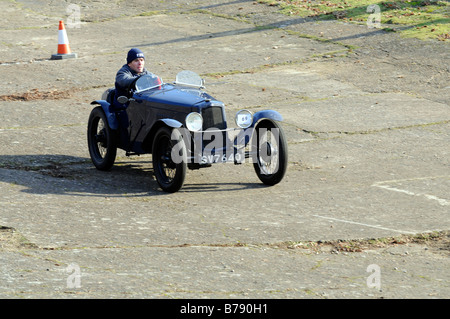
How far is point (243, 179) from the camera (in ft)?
31.1

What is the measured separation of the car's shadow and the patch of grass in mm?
8586

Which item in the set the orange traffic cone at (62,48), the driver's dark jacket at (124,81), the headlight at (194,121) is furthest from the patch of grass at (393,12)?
the headlight at (194,121)

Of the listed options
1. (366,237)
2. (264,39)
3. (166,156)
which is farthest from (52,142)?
(264,39)

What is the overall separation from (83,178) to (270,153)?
7.45ft

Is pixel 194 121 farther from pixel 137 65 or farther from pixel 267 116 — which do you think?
pixel 137 65

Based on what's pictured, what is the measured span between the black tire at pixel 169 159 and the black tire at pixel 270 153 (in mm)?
996

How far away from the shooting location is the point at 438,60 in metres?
14.9

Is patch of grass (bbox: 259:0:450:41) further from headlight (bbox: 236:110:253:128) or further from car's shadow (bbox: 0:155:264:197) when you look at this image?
car's shadow (bbox: 0:155:264:197)

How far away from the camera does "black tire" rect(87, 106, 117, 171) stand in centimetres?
967

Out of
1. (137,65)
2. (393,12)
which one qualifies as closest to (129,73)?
(137,65)

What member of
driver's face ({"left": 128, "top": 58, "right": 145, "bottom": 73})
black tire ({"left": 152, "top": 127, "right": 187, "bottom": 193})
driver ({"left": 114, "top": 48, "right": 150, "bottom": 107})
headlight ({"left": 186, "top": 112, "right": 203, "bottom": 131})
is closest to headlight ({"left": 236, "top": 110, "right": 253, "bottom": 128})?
headlight ({"left": 186, "top": 112, "right": 203, "bottom": 131})

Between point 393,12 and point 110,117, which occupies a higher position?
point 393,12

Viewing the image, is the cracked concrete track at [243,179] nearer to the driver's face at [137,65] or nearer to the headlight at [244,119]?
the headlight at [244,119]

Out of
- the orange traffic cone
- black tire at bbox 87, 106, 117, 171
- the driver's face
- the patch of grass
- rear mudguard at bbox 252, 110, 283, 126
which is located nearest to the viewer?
rear mudguard at bbox 252, 110, 283, 126
